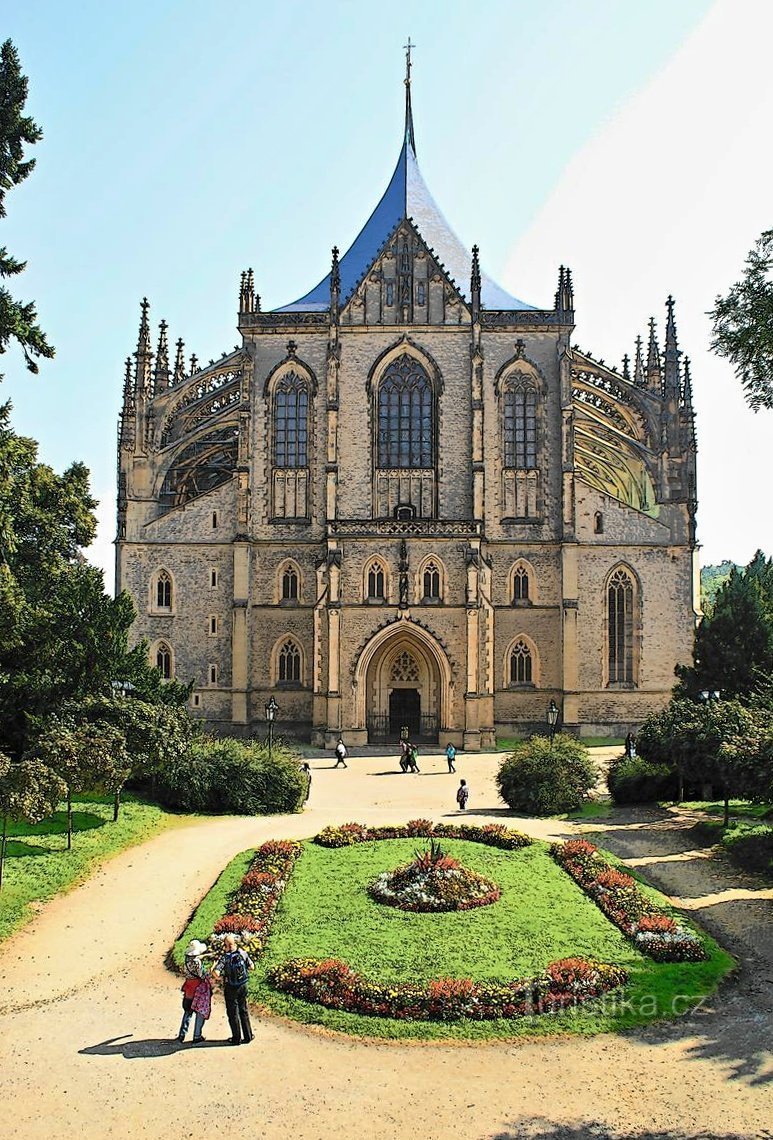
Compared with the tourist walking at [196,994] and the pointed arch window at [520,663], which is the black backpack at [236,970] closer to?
the tourist walking at [196,994]

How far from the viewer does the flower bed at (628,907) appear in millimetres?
14992

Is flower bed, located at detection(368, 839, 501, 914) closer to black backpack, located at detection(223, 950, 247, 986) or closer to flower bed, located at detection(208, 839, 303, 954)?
flower bed, located at detection(208, 839, 303, 954)

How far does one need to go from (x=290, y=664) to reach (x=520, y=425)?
16.1 meters

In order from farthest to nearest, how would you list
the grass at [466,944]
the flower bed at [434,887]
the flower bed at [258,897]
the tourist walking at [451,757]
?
the tourist walking at [451,757]
the flower bed at [434,887]
the flower bed at [258,897]
the grass at [466,944]

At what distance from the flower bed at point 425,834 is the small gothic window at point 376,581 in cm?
1917

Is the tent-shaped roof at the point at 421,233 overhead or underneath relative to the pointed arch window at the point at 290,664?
overhead

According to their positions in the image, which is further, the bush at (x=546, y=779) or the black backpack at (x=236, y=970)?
the bush at (x=546, y=779)

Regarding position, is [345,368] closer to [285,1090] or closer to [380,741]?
[380,741]

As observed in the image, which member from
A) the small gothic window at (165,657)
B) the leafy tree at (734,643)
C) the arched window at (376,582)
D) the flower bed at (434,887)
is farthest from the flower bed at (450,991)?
the small gothic window at (165,657)

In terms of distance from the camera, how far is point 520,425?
4609 cm

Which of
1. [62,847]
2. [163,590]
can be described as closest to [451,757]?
[163,590]

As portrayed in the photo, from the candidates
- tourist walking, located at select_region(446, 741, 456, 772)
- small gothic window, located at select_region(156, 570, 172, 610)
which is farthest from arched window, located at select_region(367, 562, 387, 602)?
small gothic window, located at select_region(156, 570, 172, 610)

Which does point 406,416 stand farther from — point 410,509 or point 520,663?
point 520,663

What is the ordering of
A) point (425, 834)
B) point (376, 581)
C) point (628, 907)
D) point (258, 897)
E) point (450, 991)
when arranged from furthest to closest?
point (376, 581) < point (425, 834) < point (258, 897) < point (628, 907) < point (450, 991)
